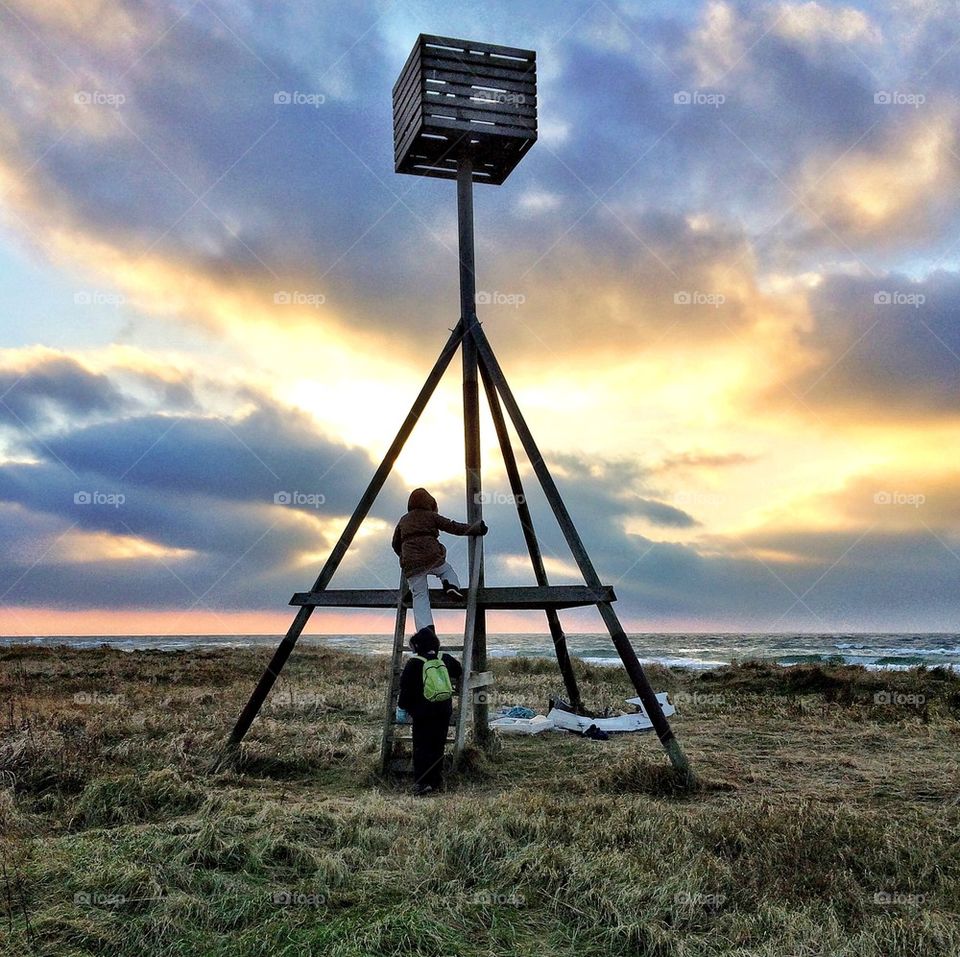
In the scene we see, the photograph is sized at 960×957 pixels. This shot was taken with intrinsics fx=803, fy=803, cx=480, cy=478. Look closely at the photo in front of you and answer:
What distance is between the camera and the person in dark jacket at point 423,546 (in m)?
10.2

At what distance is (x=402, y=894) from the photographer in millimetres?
5801

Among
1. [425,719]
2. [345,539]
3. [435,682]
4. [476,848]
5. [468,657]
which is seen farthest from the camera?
[345,539]

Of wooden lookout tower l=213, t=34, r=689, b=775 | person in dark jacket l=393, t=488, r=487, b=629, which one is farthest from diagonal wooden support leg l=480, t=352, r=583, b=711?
person in dark jacket l=393, t=488, r=487, b=629

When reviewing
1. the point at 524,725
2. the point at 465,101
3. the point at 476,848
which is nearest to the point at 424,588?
the point at 476,848

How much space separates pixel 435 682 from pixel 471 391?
427cm

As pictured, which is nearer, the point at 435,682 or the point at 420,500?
the point at 435,682

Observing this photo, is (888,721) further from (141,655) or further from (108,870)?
(141,655)

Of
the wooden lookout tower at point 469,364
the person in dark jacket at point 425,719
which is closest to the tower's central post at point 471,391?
the wooden lookout tower at point 469,364

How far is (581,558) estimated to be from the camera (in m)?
9.96

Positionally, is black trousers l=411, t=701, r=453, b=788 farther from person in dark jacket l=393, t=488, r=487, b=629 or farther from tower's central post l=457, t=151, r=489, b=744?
tower's central post l=457, t=151, r=489, b=744

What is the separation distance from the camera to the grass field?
521 cm

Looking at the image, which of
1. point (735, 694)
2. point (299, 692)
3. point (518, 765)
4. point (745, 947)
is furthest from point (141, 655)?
point (745, 947)

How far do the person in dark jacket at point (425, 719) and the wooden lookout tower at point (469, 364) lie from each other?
630 millimetres

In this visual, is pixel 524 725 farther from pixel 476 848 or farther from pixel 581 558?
pixel 476 848
